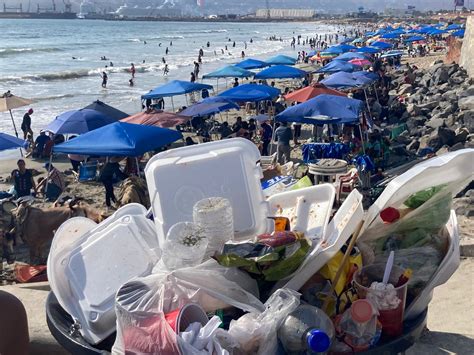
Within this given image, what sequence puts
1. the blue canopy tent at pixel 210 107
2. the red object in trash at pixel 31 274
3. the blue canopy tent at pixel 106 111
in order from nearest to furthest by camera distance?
the red object in trash at pixel 31 274
the blue canopy tent at pixel 106 111
the blue canopy tent at pixel 210 107

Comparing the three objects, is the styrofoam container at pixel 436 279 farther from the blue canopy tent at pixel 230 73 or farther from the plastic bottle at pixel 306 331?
the blue canopy tent at pixel 230 73

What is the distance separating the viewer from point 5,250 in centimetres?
752

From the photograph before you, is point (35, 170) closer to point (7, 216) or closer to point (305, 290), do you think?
point (7, 216)

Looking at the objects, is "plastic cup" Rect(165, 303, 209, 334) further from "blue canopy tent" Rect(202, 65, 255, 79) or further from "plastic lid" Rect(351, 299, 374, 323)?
"blue canopy tent" Rect(202, 65, 255, 79)

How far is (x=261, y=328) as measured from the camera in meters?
2.26

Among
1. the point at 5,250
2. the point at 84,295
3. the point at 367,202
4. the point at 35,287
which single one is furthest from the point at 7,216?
the point at 84,295

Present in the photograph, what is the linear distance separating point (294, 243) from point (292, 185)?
196 centimetres

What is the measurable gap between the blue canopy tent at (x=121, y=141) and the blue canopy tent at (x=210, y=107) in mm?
4258

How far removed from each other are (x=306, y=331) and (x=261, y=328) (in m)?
0.19

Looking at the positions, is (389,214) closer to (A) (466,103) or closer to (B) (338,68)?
(A) (466,103)

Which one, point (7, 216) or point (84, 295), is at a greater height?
point (84, 295)

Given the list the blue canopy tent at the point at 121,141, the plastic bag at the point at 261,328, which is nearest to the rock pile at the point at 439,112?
the blue canopy tent at the point at 121,141

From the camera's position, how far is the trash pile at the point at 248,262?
225cm

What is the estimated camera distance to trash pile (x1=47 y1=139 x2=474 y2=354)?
2250mm
